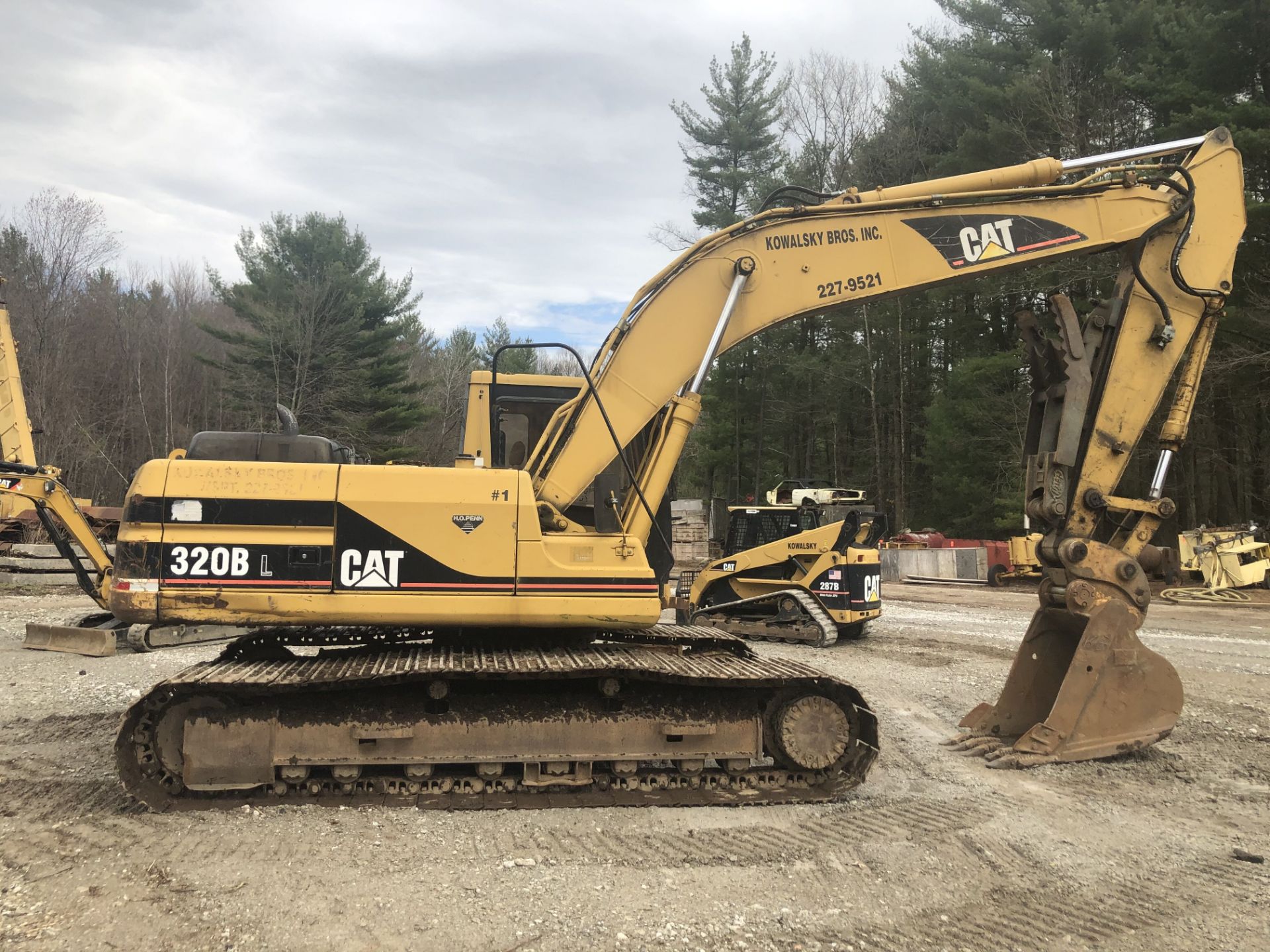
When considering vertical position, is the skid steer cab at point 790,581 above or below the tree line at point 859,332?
below

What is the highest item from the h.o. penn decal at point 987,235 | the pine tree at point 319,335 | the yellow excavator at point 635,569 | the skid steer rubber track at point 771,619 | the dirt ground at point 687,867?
the pine tree at point 319,335

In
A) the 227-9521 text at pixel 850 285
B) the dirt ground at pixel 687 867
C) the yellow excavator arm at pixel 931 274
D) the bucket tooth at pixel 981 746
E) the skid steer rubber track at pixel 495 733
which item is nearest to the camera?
the dirt ground at pixel 687 867

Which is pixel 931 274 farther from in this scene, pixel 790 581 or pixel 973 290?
pixel 973 290

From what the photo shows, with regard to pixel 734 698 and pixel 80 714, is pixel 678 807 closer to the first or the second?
pixel 734 698

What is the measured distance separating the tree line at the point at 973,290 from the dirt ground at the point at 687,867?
26.0ft

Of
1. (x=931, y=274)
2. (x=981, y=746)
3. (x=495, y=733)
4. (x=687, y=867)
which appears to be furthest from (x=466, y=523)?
(x=981, y=746)

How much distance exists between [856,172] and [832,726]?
1214 inches

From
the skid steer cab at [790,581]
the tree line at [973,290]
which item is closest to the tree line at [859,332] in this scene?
the tree line at [973,290]

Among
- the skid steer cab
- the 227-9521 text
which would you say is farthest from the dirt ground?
the skid steer cab

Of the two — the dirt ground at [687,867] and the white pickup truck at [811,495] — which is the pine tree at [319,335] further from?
the dirt ground at [687,867]

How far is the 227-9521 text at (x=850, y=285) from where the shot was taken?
562cm

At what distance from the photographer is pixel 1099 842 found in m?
4.30

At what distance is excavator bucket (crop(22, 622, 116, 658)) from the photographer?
9.87m

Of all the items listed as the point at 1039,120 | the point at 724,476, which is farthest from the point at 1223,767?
the point at 724,476
